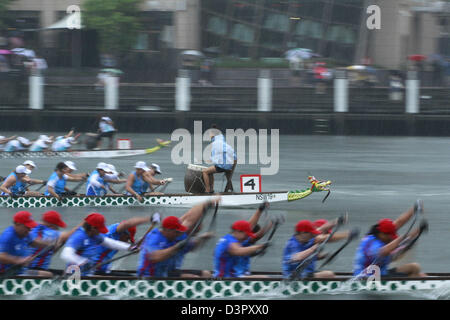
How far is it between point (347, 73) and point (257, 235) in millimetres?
25333

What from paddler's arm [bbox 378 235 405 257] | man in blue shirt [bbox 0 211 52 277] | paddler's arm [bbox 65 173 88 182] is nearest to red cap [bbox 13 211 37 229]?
man in blue shirt [bbox 0 211 52 277]

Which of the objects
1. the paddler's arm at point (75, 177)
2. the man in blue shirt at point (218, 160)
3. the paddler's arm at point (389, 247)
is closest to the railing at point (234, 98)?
the paddler's arm at point (75, 177)

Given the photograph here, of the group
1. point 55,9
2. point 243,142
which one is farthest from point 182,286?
point 55,9

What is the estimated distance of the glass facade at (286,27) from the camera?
44.1 m

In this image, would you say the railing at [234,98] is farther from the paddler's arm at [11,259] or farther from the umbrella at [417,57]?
the paddler's arm at [11,259]

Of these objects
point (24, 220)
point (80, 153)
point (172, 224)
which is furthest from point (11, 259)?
point (80, 153)

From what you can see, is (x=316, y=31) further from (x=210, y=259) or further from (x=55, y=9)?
(x=210, y=259)

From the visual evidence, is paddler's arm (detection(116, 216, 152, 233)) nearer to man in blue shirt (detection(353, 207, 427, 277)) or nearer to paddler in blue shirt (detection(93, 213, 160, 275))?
paddler in blue shirt (detection(93, 213, 160, 275))

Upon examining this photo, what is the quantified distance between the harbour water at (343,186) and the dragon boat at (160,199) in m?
0.17

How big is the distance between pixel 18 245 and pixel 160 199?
299 inches

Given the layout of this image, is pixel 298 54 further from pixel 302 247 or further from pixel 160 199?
pixel 302 247

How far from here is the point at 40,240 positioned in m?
11.6

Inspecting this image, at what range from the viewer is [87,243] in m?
11.4

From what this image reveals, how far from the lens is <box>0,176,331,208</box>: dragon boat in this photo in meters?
18.9
